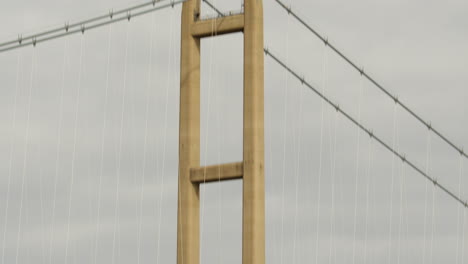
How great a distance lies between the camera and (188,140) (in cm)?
4788

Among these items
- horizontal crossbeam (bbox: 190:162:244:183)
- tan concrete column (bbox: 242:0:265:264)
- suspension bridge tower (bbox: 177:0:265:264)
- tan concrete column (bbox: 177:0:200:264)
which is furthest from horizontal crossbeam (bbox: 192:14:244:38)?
horizontal crossbeam (bbox: 190:162:244:183)

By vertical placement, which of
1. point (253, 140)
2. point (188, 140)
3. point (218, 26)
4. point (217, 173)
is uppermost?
point (218, 26)

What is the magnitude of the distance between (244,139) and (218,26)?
424 centimetres

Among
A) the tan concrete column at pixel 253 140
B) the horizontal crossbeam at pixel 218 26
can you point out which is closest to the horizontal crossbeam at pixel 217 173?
the tan concrete column at pixel 253 140

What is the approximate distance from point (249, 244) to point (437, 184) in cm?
1836

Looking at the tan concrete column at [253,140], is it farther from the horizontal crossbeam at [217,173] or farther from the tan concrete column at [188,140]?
the tan concrete column at [188,140]

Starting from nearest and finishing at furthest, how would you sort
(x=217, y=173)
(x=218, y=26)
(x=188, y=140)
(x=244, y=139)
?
(x=244, y=139) → (x=217, y=173) → (x=188, y=140) → (x=218, y=26)

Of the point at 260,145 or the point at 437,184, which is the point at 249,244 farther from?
the point at 437,184

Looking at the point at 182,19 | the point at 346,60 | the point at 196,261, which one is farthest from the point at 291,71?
the point at 196,261

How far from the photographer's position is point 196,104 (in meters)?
48.2

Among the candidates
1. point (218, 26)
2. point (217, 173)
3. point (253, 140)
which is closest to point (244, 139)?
point (253, 140)

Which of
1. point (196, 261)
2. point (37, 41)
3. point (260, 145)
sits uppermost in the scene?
point (37, 41)

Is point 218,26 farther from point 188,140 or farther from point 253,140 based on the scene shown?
point 253,140

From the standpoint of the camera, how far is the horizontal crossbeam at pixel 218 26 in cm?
4759
